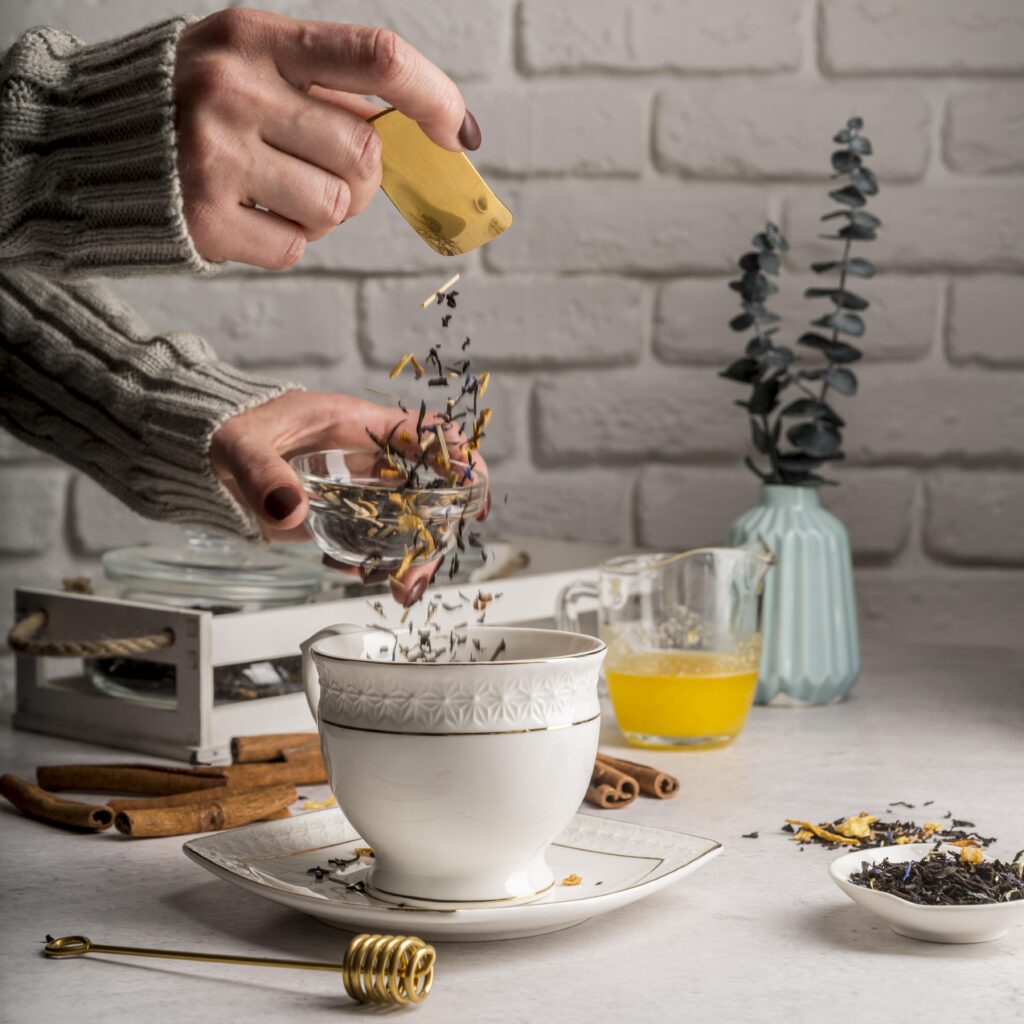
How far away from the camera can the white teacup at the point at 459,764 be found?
27.1 inches

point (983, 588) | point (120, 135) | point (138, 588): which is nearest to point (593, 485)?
point (983, 588)

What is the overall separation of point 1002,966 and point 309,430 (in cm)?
66

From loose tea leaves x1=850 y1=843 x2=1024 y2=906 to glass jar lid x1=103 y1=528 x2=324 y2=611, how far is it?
0.56m

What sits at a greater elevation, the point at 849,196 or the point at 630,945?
the point at 849,196

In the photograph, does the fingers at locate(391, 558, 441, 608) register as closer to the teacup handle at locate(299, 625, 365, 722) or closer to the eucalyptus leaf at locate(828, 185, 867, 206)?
the teacup handle at locate(299, 625, 365, 722)

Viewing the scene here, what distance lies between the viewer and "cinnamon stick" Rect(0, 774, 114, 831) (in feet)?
2.91

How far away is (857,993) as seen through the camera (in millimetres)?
629

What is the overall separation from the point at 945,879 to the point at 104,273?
1.95ft

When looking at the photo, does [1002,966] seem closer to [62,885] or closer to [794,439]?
[62,885]

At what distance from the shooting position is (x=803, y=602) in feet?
4.26

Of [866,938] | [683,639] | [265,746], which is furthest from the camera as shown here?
[683,639]

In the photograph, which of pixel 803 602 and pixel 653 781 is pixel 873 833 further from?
pixel 803 602

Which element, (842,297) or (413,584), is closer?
(413,584)

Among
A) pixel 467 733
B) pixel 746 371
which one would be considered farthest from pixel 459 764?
pixel 746 371
